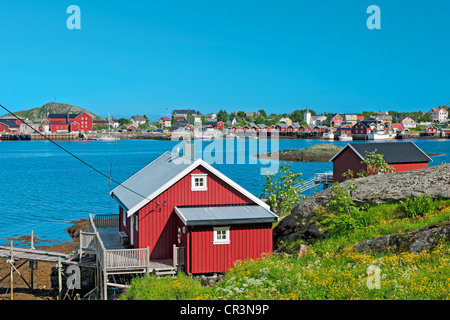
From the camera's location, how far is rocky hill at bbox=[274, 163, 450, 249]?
22.3 meters

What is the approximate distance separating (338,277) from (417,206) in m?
8.56

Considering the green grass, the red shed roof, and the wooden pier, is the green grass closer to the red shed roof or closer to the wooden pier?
the wooden pier

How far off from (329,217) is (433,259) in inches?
296

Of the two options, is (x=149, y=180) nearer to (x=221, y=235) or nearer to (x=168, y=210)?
(x=168, y=210)

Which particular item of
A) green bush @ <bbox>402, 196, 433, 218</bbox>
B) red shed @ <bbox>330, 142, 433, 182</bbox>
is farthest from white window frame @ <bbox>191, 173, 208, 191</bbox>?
red shed @ <bbox>330, 142, 433, 182</bbox>

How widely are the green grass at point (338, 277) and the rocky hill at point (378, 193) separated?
2.18 m

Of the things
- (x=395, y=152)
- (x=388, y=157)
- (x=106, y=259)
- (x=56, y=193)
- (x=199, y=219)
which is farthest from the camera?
(x=56, y=193)

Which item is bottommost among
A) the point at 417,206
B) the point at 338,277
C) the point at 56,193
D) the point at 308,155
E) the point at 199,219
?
the point at 56,193

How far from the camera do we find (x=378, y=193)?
23.3 m

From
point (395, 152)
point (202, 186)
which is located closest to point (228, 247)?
point (202, 186)

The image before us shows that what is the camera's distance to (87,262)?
24.9 m

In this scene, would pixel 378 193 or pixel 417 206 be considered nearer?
pixel 417 206

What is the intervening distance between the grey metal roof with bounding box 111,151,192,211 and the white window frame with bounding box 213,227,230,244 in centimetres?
355
